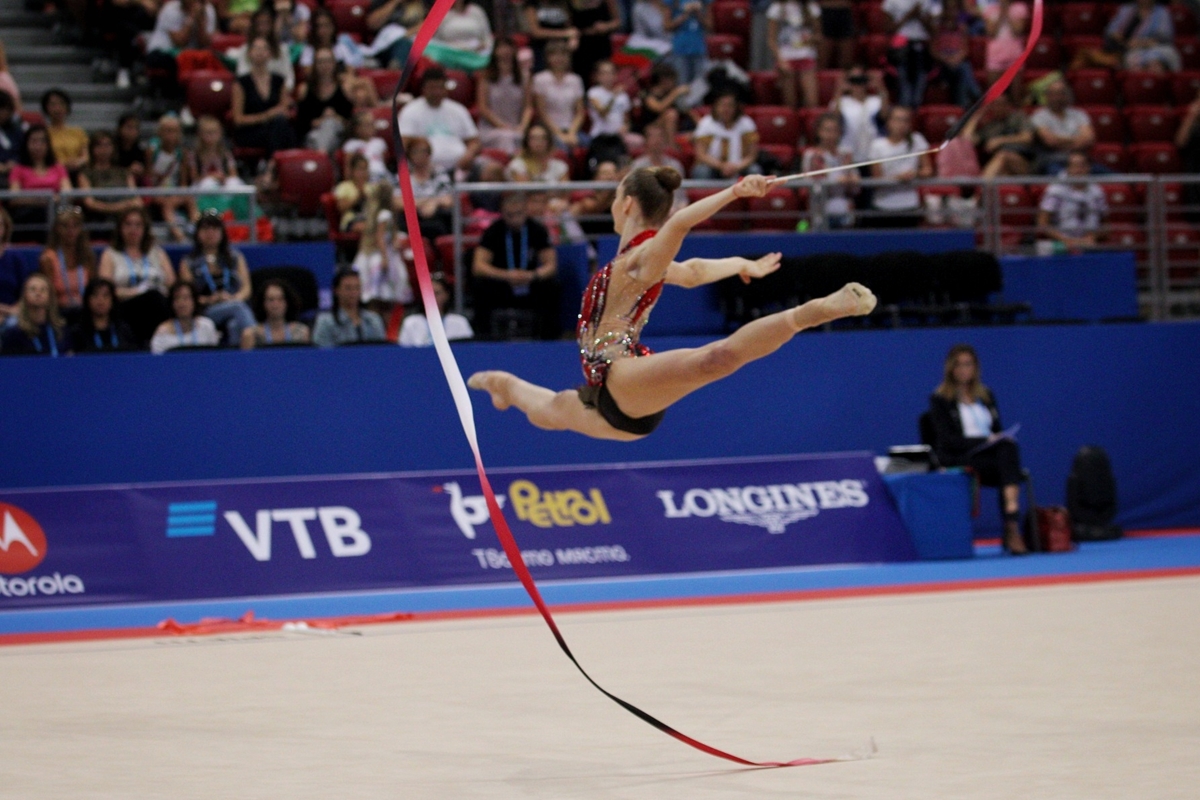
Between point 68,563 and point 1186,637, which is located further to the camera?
point 68,563

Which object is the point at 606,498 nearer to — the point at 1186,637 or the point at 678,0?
the point at 1186,637

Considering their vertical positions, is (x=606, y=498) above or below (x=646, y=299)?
below

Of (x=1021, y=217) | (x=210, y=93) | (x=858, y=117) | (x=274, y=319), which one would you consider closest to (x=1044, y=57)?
(x=1021, y=217)

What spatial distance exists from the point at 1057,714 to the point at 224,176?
27.2 feet

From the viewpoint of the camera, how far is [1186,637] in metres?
6.80

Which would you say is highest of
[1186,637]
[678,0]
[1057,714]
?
[678,0]

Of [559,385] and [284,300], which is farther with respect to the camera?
[559,385]

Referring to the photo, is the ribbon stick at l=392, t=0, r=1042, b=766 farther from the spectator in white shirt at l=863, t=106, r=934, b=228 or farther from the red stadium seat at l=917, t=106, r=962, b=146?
→ the red stadium seat at l=917, t=106, r=962, b=146

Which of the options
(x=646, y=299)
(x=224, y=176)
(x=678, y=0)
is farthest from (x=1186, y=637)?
(x=678, y=0)

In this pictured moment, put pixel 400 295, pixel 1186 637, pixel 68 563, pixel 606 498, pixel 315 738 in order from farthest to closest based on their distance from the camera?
1. pixel 400 295
2. pixel 606 498
3. pixel 68 563
4. pixel 1186 637
5. pixel 315 738

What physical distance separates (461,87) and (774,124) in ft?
9.48

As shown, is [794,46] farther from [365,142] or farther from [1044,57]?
[365,142]

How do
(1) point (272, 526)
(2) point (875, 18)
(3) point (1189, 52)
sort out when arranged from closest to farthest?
1. (1) point (272, 526)
2. (2) point (875, 18)
3. (3) point (1189, 52)

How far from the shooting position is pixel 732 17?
49.7ft
